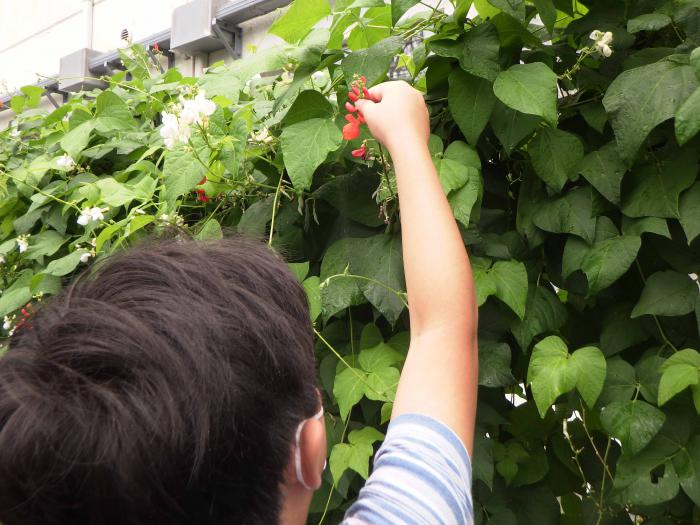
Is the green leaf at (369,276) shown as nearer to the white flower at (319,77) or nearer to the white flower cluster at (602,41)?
the white flower at (319,77)

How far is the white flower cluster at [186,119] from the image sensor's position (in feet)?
4.00

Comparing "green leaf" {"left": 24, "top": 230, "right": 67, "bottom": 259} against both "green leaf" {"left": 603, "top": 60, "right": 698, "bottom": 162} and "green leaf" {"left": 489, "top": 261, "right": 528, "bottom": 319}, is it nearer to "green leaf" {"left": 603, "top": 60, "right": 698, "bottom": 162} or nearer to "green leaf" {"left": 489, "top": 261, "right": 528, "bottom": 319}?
"green leaf" {"left": 489, "top": 261, "right": 528, "bottom": 319}

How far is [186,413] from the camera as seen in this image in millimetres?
545

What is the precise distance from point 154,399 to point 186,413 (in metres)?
0.02

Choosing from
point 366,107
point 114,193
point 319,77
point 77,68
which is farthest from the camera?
point 77,68

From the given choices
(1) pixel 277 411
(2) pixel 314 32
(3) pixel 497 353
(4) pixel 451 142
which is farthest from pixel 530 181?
(1) pixel 277 411

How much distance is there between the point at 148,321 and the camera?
0.57 meters

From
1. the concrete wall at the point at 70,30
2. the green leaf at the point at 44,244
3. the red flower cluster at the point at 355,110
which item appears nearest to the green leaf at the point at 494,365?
the red flower cluster at the point at 355,110

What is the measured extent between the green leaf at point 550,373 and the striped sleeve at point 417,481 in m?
0.30

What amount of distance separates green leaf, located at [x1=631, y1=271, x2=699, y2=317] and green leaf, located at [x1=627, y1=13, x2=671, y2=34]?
0.32 m

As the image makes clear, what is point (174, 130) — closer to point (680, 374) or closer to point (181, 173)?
point (181, 173)

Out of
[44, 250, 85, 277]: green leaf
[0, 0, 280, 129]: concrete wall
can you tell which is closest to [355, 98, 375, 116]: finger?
[44, 250, 85, 277]: green leaf

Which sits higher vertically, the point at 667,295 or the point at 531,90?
the point at 531,90

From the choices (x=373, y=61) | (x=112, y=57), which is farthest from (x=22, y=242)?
(x=112, y=57)
